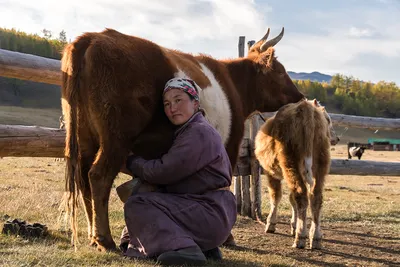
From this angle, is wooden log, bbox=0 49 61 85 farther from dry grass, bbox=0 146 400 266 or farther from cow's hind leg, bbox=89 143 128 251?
cow's hind leg, bbox=89 143 128 251

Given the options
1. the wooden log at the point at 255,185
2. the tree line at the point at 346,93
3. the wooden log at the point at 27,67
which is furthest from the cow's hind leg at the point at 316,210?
the tree line at the point at 346,93

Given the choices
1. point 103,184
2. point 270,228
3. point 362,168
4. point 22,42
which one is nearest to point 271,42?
point 270,228

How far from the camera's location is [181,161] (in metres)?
3.90

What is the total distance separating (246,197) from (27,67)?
→ 403 centimetres

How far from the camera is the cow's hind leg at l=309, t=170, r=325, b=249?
5.46m

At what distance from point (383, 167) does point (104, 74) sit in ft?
21.7

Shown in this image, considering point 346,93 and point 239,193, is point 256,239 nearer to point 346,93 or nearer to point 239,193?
point 239,193

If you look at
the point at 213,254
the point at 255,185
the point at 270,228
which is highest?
the point at 213,254

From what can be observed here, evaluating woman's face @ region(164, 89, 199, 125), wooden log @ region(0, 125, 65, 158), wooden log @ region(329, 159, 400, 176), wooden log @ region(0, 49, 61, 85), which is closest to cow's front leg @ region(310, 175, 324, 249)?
woman's face @ region(164, 89, 199, 125)

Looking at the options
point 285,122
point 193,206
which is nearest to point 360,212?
point 285,122

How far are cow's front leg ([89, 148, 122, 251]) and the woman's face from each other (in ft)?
1.96

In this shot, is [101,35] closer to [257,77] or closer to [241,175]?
[257,77]

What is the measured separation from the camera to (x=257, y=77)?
6.65m

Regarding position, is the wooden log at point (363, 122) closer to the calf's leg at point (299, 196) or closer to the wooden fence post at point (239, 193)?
the wooden fence post at point (239, 193)
